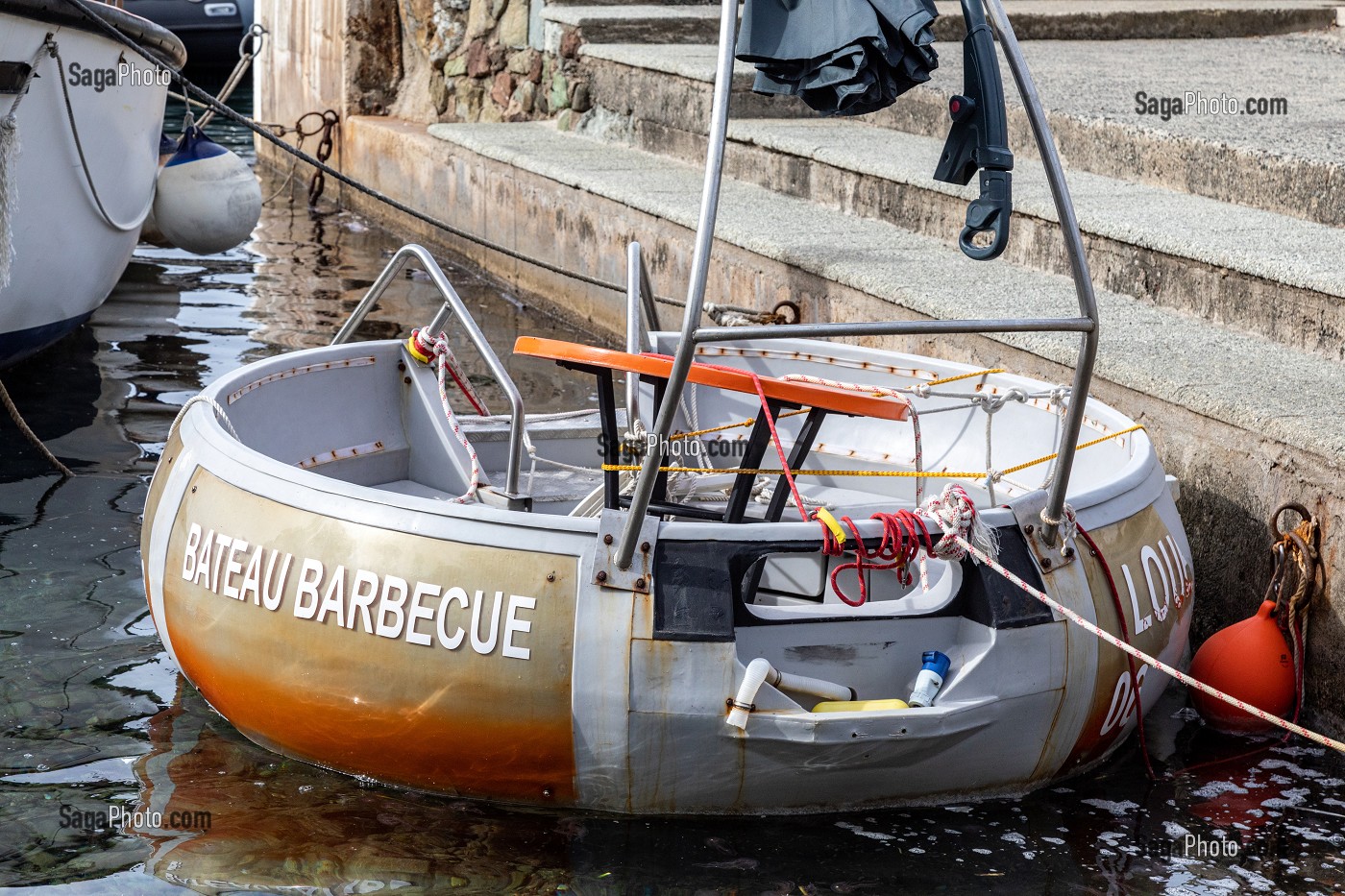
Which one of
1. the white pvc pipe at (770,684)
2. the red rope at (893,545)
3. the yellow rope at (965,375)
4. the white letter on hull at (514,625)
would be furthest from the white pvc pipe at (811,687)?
the yellow rope at (965,375)

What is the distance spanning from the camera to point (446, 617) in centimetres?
315

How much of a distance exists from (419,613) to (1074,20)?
8513mm

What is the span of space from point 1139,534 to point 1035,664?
51 cm

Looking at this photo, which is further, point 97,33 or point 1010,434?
point 97,33

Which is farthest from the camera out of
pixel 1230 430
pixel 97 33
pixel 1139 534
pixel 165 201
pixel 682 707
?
pixel 165 201

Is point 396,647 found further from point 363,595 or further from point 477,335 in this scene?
point 477,335

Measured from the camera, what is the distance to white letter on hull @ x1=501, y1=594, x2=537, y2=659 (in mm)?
A: 3129

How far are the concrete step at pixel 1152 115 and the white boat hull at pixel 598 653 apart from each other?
9.37 feet

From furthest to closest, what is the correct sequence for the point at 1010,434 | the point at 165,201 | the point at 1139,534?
the point at 165,201, the point at 1010,434, the point at 1139,534

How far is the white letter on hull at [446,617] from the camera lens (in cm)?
315

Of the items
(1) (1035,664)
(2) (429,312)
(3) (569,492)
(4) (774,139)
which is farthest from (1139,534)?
(2) (429,312)

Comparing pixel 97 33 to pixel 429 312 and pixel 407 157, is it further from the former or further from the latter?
pixel 407 157

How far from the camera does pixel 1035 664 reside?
10.8 feet

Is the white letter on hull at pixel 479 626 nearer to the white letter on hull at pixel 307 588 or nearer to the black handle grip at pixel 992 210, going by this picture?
the white letter on hull at pixel 307 588
